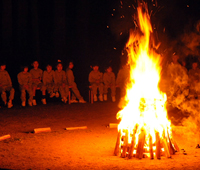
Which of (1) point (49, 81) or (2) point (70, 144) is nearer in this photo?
(2) point (70, 144)

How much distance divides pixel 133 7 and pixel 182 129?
13226mm

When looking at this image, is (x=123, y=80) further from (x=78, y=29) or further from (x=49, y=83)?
(x=78, y=29)

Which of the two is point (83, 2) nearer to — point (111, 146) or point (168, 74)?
point (168, 74)

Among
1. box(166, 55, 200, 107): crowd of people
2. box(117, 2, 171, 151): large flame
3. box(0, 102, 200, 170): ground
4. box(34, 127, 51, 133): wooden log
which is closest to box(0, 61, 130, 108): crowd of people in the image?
box(0, 102, 200, 170): ground

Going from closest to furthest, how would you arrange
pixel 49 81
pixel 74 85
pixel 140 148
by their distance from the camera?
pixel 140 148 → pixel 49 81 → pixel 74 85

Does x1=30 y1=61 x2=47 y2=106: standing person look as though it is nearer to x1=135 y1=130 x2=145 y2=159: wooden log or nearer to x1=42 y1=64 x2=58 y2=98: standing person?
x1=42 y1=64 x2=58 y2=98: standing person

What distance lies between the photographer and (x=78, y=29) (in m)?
19.7

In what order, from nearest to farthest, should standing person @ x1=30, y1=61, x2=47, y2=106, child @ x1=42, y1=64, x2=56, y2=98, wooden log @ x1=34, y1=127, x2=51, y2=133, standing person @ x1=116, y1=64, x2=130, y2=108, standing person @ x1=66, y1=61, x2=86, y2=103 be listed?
wooden log @ x1=34, y1=127, x2=51, y2=133
standing person @ x1=30, y1=61, x2=47, y2=106
child @ x1=42, y1=64, x2=56, y2=98
standing person @ x1=66, y1=61, x2=86, y2=103
standing person @ x1=116, y1=64, x2=130, y2=108

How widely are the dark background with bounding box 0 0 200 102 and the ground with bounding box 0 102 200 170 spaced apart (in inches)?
282

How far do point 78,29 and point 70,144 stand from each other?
12756 millimetres

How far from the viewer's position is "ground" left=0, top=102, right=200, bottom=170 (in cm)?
605

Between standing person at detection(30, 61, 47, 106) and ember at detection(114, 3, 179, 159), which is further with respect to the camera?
standing person at detection(30, 61, 47, 106)

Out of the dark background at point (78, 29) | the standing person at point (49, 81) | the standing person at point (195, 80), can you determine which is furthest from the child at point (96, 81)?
the standing person at point (195, 80)

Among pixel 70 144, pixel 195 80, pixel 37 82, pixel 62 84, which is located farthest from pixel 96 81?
pixel 70 144
